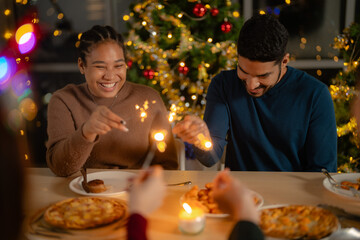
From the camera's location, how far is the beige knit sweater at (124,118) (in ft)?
6.53

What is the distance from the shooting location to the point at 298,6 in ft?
12.7

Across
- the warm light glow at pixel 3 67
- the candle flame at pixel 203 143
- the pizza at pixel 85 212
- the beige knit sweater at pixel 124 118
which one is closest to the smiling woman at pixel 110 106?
the beige knit sweater at pixel 124 118

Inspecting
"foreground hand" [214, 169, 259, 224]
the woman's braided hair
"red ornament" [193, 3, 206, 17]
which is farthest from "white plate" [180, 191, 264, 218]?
"red ornament" [193, 3, 206, 17]

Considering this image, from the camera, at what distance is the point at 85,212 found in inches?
48.8

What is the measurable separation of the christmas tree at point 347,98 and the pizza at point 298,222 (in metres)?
2.26

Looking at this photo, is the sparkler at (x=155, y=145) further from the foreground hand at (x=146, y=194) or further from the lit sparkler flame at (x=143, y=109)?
the foreground hand at (x=146, y=194)

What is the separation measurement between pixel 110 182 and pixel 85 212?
1.26ft

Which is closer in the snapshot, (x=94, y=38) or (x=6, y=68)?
(x=94, y=38)

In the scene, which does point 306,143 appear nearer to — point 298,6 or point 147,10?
point 147,10

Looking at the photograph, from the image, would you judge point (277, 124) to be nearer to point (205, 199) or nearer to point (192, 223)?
point (205, 199)

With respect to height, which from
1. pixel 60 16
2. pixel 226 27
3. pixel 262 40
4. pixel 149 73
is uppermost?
pixel 60 16

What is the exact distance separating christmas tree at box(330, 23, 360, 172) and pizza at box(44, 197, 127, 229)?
8.39 ft

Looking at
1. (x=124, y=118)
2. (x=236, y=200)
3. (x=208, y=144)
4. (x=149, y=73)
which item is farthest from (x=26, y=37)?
(x=236, y=200)

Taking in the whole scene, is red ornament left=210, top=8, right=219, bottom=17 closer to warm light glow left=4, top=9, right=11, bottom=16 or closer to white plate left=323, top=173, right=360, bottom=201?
white plate left=323, top=173, right=360, bottom=201
